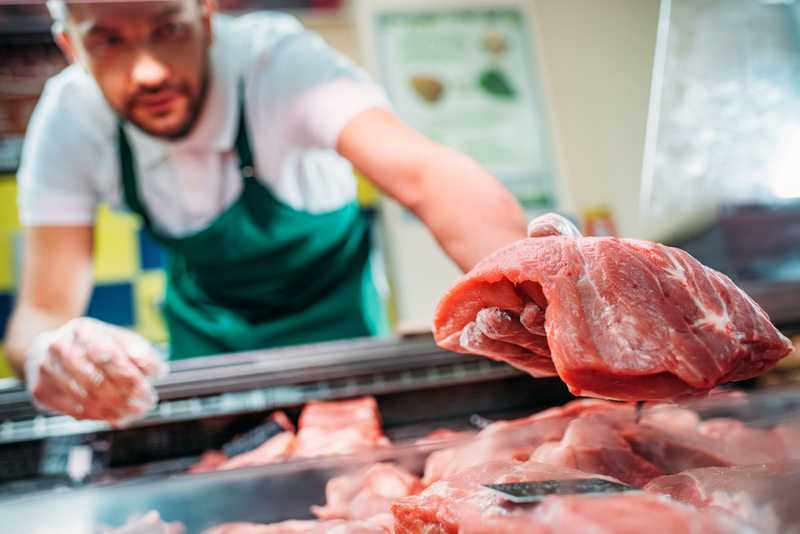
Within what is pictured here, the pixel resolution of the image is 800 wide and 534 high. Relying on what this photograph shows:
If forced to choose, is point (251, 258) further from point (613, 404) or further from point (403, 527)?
point (403, 527)

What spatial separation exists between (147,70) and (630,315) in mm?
1854

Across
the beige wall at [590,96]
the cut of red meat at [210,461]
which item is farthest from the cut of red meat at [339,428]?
the beige wall at [590,96]

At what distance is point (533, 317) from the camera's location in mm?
856

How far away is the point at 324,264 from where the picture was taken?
111 inches

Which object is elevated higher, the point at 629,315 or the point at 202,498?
the point at 629,315

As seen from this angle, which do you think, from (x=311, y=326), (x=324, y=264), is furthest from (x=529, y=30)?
(x=311, y=326)

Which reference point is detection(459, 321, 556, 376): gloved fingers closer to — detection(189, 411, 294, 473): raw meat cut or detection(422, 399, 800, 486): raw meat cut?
detection(422, 399, 800, 486): raw meat cut

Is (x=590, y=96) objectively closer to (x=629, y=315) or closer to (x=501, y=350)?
(x=501, y=350)

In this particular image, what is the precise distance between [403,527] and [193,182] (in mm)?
2002

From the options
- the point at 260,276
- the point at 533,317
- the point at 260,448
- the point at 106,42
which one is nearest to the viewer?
the point at 533,317

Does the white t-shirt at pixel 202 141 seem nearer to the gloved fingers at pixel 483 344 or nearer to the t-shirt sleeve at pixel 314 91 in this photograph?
the t-shirt sleeve at pixel 314 91

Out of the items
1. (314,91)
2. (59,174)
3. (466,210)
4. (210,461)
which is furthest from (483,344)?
(59,174)

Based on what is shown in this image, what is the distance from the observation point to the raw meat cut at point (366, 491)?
0.94 meters

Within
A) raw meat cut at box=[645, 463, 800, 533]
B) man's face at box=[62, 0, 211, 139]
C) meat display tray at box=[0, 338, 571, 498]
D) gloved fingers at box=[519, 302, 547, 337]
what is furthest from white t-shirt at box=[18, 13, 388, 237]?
raw meat cut at box=[645, 463, 800, 533]
